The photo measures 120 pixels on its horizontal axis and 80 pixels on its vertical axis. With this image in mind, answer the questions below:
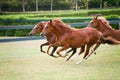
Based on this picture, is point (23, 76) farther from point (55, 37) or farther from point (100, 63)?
point (55, 37)

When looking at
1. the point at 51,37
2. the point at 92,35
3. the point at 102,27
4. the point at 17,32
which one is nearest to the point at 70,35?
the point at 92,35

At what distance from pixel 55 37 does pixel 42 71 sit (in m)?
3.33

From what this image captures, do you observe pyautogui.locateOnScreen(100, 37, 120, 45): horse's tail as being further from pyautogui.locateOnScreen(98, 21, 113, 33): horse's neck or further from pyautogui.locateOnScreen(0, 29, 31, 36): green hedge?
pyautogui.locateOnScreen(0, 29, 31, 36): green hedge

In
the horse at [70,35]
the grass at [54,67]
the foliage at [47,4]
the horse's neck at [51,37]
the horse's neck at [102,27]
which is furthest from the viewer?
the foliage at [47,4]

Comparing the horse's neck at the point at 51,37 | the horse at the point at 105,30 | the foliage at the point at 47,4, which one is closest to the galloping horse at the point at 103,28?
the horse at the point at 105,30

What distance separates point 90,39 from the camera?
14727mm

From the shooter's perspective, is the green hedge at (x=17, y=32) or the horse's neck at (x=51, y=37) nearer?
the horse's neck at (x=51, y=37)

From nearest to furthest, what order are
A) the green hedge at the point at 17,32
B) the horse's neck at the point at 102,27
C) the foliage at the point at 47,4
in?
1. the horse's neck at the point at 102,27
2. the green hedge at the point at 17,32
3. the foliage at the point at 47,4

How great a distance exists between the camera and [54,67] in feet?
45.1

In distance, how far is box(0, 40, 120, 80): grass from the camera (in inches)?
472

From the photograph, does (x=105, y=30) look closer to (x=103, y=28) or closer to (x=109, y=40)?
(x=103, y=28)

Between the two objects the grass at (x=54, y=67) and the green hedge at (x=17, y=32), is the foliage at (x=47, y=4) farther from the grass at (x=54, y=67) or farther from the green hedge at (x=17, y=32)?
the grass at (x=54, y=67)

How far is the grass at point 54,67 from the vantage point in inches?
472

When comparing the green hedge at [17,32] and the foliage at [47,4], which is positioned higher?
the green hedge at [17,32]
